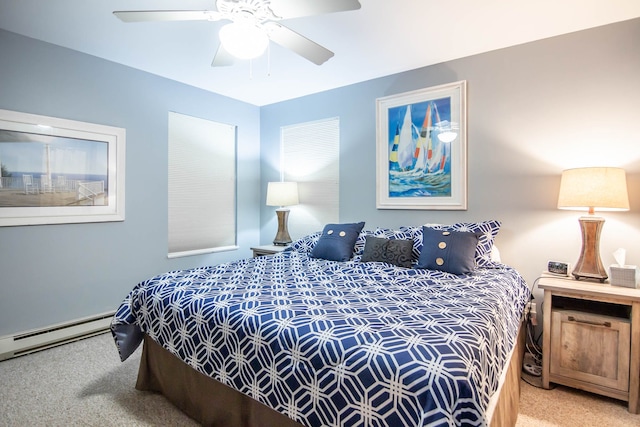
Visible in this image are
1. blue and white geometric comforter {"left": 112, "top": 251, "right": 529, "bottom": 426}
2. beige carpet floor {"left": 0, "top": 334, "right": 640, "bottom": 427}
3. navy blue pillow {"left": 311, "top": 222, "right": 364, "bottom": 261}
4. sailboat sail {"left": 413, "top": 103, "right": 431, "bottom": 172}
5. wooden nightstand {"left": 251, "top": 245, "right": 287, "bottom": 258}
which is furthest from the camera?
wooden nightstand {"left": 251, "top": 245, "right": 287, "bottom": 258}

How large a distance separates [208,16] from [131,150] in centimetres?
204

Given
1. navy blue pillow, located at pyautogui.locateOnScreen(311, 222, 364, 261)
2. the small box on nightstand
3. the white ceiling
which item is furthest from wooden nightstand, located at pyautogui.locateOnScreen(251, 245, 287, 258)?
the small box on nightstand

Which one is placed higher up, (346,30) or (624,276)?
(346,30)

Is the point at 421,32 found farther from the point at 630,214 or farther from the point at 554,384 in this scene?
the point at 554,384

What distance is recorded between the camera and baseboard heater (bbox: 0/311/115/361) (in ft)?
8.50

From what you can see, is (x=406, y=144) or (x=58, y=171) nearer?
(x=58, y=171)

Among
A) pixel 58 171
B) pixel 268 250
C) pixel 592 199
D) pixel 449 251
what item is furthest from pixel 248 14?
pixel 268 250

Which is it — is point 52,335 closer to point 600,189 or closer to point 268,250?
point 268,250

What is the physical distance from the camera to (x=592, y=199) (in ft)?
7.14

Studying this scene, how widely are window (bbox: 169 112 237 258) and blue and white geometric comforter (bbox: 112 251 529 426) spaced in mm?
1654

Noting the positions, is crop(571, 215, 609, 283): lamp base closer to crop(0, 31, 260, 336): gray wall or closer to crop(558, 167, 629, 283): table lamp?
crop(558, 167, 629, 283): table lamp

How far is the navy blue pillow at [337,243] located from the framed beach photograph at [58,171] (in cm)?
194

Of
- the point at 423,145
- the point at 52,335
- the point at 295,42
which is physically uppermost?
the point at 295,42

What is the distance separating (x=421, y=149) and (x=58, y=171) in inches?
126
